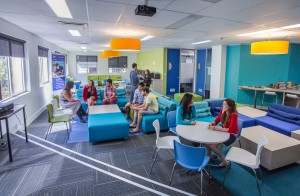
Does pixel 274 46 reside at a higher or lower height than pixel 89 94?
higher

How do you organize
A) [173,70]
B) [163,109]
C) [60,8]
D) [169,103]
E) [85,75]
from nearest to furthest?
[60,8]
[169,103]
[163,109]
[173,70]
[85,75]

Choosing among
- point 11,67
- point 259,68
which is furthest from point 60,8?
point 259,68

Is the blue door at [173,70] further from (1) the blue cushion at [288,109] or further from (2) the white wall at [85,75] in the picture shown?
(1) the blue cushion at [288,109]

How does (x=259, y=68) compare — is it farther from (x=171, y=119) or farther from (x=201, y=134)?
(x=201, y=134)

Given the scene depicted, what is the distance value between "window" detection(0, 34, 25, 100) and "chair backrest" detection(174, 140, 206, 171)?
4.08 meters

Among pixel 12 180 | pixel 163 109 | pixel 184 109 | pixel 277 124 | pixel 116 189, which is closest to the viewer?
pixel 116 189

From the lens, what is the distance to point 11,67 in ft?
16.7

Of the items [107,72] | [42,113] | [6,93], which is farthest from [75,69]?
[6,93]

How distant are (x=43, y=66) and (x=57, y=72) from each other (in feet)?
2.28

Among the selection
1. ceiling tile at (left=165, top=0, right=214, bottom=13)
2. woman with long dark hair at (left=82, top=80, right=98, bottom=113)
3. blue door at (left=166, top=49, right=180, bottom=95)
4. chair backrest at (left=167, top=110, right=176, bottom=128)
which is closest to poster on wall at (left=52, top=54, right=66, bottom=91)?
woman with long dark hair at (left=82, top=80, right=98, bottom=113)

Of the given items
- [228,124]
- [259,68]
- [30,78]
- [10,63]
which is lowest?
[228,124]

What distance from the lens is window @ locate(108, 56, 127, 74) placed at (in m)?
14.4

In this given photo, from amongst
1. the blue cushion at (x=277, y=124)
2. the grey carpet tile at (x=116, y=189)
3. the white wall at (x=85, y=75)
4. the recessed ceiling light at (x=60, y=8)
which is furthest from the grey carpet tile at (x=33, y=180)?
the white wall at (x=85, y=75)

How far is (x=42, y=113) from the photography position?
6660mm
